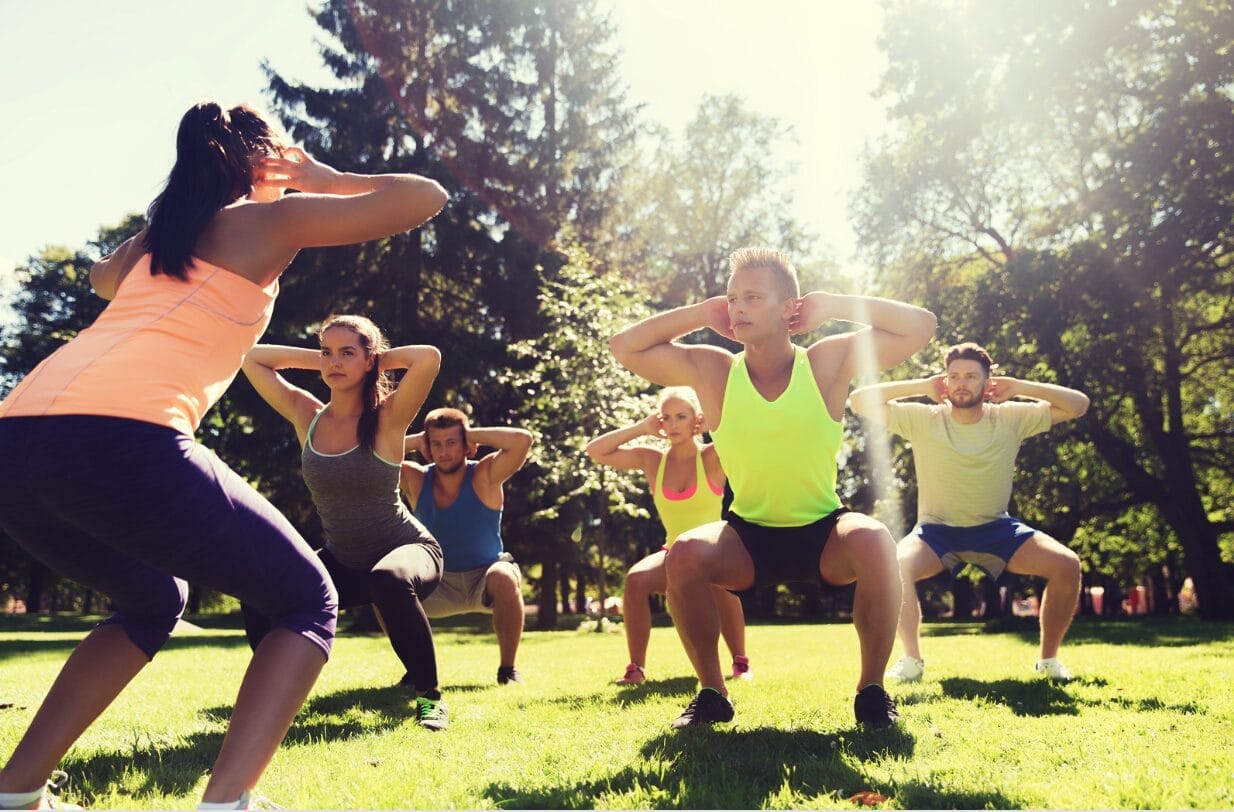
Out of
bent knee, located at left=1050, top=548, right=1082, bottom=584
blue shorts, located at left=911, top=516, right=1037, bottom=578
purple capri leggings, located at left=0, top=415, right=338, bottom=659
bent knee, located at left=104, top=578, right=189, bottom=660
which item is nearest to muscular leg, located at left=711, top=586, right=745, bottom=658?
blue shorts, located at left=911, top=516, right=1037, bottom=578

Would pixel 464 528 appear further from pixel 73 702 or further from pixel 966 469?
pixel 73 702

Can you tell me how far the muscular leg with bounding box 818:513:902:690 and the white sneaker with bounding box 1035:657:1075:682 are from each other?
2.52 m

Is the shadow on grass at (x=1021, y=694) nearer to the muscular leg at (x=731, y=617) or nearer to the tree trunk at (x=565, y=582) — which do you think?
the muscular leg at (x=731, y=617)

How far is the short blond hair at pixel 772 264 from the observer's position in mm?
4668

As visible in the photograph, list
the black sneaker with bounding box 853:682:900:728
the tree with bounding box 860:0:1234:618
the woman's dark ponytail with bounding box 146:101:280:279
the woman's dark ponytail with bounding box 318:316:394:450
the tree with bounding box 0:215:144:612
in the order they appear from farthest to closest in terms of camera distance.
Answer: the tree with bounding box 0:215:144:612
the tree with bounding box 860:0:1234:618
the woman's dark ponytail with bounding box 318:316:394:450
the black sneaker with bounding box 853:682:900:728
the woman's dark ponytail with bounding box 146:101:280:279

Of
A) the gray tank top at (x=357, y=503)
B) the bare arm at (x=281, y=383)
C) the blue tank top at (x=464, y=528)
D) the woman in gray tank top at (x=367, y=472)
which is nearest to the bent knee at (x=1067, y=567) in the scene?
the blue tank top at (x=464, y=528)

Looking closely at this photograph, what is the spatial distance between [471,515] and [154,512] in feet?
15.9

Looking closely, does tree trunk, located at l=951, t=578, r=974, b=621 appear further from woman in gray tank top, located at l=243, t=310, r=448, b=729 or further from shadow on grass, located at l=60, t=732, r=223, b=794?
shadow on grass, located at l=60, t=732, r=223, b=794

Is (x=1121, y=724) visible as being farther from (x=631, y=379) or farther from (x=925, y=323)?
(x=631, y=379)

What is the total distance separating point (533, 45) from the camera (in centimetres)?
2745

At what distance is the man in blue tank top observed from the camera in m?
7.19

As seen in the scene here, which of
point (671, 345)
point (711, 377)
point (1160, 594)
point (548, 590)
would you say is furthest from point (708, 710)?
point (1160, 594)

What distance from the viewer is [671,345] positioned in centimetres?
502

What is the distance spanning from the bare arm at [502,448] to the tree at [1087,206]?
1777 centimetres
